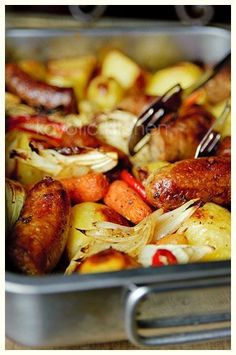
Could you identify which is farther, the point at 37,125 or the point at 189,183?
the point at 37,125

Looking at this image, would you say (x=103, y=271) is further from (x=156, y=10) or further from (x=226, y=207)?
(x=156, y=10)

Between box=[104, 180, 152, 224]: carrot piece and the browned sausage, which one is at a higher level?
the browned sausage

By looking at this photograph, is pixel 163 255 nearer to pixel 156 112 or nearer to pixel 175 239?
pixel 175 239

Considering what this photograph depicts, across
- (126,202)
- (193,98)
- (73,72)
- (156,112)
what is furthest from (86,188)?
(73,72)

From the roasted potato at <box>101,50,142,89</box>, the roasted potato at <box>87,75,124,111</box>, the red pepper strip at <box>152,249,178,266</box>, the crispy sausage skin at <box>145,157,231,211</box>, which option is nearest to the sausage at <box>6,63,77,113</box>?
the roasted potato at <box>87,75,124,111</box>

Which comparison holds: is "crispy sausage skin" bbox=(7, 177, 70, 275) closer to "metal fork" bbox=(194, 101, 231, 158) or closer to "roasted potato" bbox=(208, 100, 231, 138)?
"metal fork" bbox=(194, 101, 231, 158)
